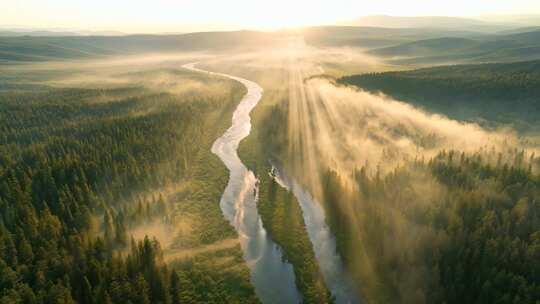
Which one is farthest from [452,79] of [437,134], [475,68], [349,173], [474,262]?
[474,262]

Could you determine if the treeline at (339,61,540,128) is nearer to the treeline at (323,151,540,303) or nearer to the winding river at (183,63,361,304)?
the treeline at (323,151,540,303)

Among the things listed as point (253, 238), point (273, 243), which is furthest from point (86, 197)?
point (273, 243)

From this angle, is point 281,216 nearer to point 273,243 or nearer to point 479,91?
point 273,243

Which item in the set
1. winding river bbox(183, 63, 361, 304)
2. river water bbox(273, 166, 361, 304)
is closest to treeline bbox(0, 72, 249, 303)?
winding river bbox(183, 63, 361, 304)

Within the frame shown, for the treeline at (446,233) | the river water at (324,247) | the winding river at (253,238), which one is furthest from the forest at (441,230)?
the winding river at (253,238)

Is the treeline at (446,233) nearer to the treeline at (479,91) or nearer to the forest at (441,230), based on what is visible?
the forest at (441,230)

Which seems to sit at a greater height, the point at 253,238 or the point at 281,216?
the point at 281,216
